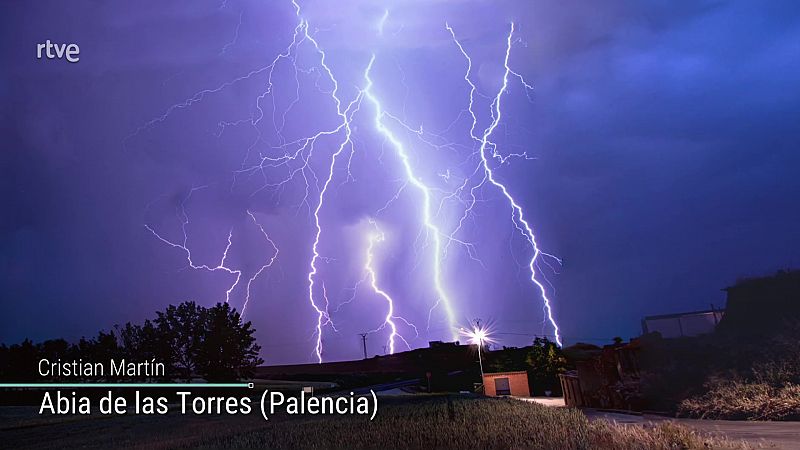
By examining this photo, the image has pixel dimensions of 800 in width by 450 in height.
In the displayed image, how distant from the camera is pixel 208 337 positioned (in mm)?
38656

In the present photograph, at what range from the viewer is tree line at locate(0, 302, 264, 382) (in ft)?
125

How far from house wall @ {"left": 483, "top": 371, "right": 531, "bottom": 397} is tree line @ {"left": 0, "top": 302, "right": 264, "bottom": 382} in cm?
1847

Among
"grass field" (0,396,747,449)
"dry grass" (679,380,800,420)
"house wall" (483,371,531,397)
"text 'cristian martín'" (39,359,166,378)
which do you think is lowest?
"house wall" (483,371,531,397)

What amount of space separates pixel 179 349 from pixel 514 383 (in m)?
26.7

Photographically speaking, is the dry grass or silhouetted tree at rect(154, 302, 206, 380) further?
silhouetted tree at rect(154, 302, 206, 380)

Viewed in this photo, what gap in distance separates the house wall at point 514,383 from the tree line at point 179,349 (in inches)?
727

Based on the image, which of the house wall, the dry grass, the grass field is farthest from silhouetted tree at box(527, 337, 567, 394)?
the grass field

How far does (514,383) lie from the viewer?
3359cm

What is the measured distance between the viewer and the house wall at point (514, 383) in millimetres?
32941

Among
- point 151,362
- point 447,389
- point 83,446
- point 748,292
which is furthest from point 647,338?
point 151,362

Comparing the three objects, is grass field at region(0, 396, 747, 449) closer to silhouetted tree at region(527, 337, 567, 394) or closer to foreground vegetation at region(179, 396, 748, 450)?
foreground vegetation at region(179, 396, 748, 450)

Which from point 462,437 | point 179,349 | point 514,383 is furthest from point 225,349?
point 462,437

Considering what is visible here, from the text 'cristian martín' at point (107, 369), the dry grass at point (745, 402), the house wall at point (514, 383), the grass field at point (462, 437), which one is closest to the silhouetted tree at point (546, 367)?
the house wall at point (514, 383)

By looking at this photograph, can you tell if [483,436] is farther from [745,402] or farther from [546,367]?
[546,367]
